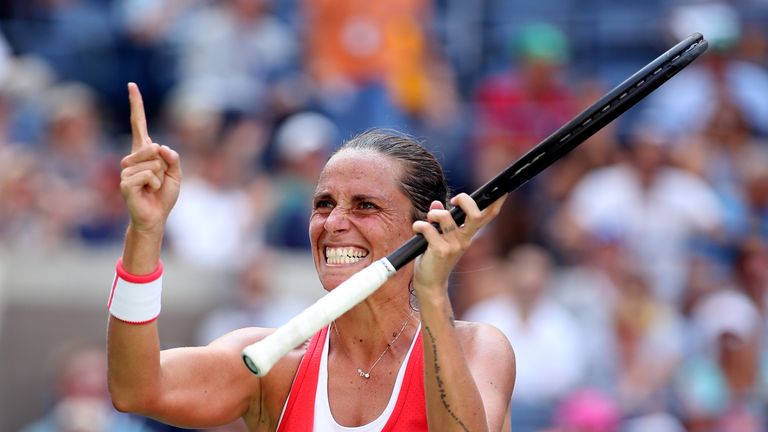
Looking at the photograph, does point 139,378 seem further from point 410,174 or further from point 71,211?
point 71,211

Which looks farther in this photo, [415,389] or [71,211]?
[71,211]

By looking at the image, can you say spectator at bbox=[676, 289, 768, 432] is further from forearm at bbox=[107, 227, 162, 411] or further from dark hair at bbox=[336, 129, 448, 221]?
forearm at bbox=[107, 227, 162, 411]

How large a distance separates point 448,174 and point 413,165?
4.05 m

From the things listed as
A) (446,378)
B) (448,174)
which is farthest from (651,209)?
(446,378)

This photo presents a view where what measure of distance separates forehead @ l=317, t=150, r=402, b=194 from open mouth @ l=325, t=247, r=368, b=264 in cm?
18

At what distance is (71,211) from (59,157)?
632 mm

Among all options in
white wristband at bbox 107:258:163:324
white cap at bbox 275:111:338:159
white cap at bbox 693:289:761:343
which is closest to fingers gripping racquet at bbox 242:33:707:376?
white wristband at bbox 107:258:163:324

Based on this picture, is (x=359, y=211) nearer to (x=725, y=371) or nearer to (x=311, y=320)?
(x=311, y=320)

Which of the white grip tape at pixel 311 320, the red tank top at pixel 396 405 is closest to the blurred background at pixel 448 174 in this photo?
the red tank top at pixel 396 405

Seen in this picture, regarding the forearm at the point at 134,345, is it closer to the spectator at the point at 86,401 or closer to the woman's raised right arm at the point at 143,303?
the woman's raised right arm at the point at 143,303

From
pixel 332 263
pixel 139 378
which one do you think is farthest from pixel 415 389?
pixel 139 378

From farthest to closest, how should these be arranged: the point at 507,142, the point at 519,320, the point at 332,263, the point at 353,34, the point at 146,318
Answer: the point at 353,34 < the point at 507,142 < the point at 519,320 < the point at 332,263 < the point at 146,318

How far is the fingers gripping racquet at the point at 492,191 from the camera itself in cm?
332

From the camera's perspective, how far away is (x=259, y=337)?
158 inches
